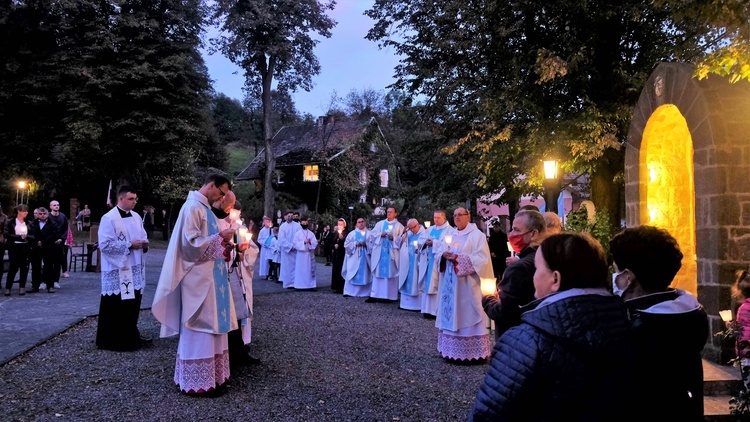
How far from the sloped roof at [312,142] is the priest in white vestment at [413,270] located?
1845 centimetres

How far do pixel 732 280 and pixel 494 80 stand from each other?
9233 millimetres

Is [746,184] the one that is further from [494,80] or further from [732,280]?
[494,80]

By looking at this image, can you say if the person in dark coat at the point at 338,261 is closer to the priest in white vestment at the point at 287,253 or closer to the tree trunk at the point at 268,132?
the priest in white vestment at the point at 287,253

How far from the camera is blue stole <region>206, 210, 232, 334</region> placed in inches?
Answer: 213

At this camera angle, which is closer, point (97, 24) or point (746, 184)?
point (746, 184)

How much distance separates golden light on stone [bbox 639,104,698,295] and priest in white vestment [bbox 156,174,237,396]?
605 cm

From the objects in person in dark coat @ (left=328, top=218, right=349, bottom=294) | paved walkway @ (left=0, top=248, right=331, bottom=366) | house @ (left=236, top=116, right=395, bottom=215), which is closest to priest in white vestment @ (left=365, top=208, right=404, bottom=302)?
person in dark coat @ (left=328, top=218, right=349, bottom=294)

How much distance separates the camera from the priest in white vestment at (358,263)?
13.8m

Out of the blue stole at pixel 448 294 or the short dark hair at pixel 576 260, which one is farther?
the blue stole at pixel 448 294

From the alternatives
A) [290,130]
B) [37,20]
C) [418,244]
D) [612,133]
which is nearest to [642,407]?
[418,244]

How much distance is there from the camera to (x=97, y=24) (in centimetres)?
2536

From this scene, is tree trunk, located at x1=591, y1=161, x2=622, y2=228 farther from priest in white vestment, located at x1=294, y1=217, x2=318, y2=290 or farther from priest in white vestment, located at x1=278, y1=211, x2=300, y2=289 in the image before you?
priest in white vestment, located at x1=278, y1=211, x2=300, y2=289

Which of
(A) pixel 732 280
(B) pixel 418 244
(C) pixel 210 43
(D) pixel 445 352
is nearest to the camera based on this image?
(A) pixel 732 280

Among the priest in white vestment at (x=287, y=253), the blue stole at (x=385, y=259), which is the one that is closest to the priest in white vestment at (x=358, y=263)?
the blue stole at (x=385, y=259)
